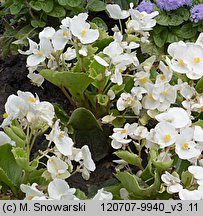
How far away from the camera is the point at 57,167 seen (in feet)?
4.78

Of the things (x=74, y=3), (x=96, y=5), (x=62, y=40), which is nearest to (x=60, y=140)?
(x=62, y=40)

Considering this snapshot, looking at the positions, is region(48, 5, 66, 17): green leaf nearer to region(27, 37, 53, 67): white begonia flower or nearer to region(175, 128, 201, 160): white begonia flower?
region(27, 37, 53, 67): white begonia flower

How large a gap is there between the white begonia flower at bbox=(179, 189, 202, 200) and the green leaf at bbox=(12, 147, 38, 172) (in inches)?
A: 14.3

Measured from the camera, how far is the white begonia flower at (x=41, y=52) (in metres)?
1.74

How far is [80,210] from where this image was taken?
137 centimetres

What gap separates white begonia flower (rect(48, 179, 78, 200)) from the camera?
1.38 m

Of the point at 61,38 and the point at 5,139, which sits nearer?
the point at 5,139

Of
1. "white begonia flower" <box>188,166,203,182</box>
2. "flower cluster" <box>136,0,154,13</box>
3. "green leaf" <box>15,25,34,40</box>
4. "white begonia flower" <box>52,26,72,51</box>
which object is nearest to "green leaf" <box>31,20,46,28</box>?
"green leaf" <box>15,25,34,40</box>

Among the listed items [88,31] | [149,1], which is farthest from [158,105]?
[149,1]

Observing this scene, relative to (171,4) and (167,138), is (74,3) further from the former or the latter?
(167,138)

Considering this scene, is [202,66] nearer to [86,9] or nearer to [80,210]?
[80,210]

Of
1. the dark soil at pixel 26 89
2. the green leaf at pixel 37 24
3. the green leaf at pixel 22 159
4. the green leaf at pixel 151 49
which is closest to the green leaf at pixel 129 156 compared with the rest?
the green leaf at pixel 22 159

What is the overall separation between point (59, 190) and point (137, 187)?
0.68 feet

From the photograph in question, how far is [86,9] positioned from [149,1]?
0.25 metres
